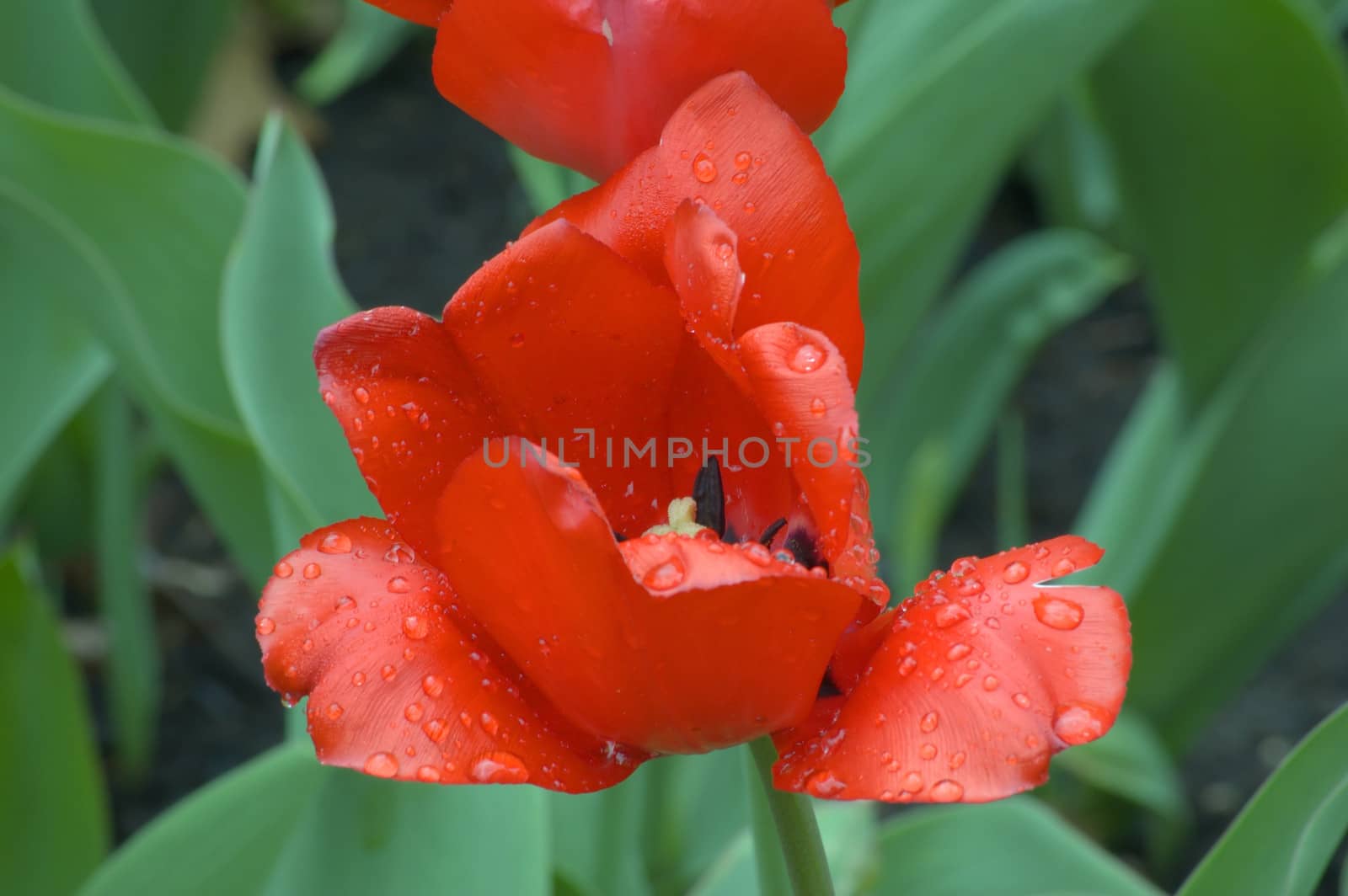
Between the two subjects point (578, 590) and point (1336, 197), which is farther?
point (1336, 197)

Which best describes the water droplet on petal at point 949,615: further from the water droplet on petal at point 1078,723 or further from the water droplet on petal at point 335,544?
the water droplet on petal at point 335,544

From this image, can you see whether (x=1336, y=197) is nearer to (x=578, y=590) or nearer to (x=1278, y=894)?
(x=1278, y=894)

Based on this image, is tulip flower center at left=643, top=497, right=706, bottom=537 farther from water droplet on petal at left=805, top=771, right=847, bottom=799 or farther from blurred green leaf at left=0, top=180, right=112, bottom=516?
blurred green leaf at left=0, top=180, right=112, bottom=516

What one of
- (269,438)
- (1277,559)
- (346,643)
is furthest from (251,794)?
(1277,559)

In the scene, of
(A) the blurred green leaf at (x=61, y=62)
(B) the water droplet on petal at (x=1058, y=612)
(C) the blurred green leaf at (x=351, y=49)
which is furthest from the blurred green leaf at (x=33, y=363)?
(B) the water droplet on petal at (x=1058, y=612)

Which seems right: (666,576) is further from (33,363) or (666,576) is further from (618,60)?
(33,363)

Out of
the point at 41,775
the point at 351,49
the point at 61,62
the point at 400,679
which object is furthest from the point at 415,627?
the point at 351,49

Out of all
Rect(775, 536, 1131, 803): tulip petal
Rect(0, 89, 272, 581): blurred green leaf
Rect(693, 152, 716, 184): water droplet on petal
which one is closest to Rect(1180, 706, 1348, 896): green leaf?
Rect(775, 536, 1131, 803): tulip petal
